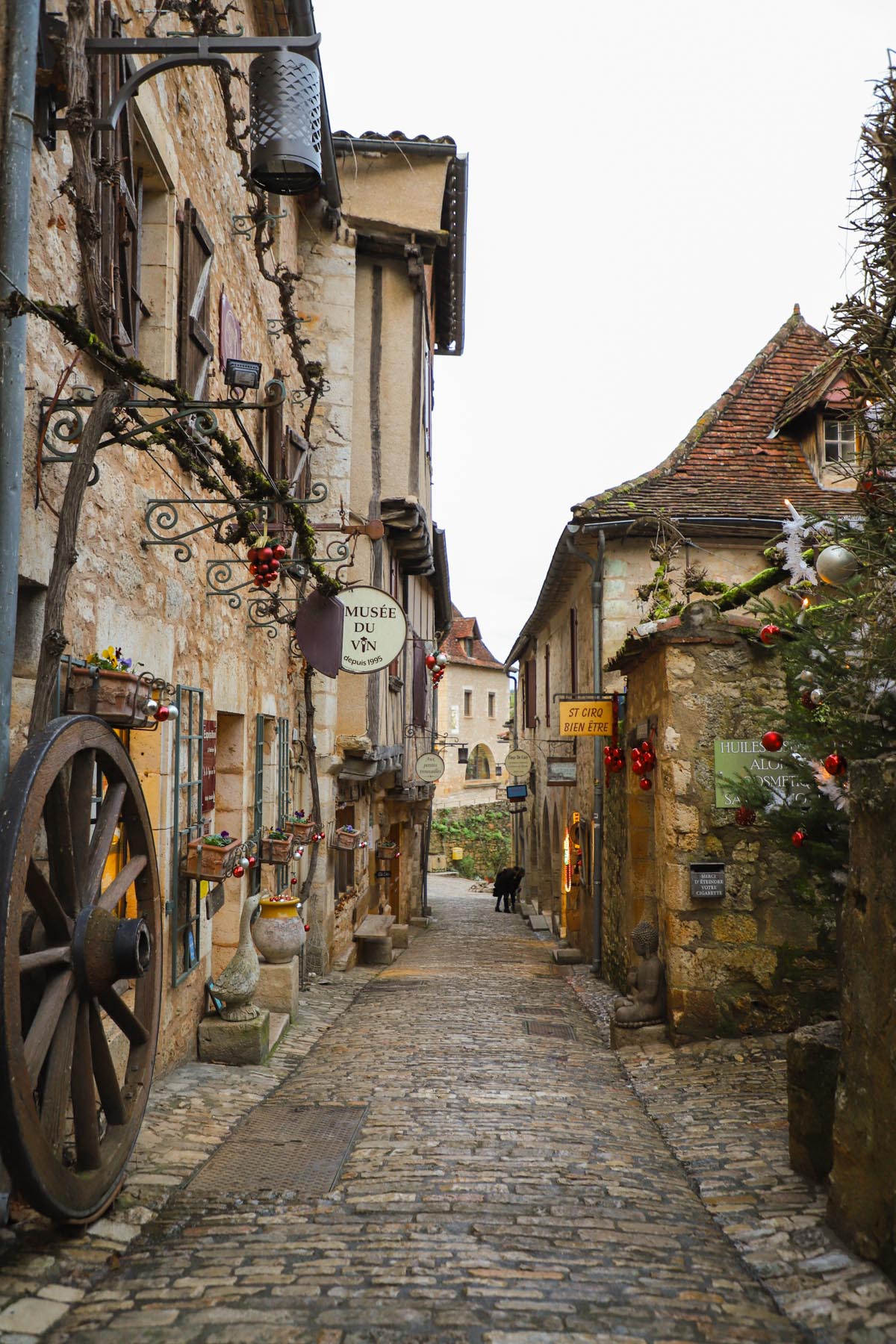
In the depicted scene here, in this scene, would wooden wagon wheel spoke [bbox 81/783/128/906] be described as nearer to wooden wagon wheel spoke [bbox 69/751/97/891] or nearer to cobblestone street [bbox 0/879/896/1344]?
wooden wagon wheel spoke [bbox 69/751/97/891]

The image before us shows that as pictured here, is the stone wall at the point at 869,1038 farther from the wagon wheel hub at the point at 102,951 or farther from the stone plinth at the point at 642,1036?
the stone plinth at the point at 642,1036

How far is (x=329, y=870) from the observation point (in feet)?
37.0

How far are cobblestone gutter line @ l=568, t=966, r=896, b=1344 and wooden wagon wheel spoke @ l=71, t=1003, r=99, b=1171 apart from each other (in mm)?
2270

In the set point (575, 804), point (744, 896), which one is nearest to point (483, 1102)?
point (744, 896)

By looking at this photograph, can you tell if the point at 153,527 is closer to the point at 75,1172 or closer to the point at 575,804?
the point at 75,1172

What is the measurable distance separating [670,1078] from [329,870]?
530 cm

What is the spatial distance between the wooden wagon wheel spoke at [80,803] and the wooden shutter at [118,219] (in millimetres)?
1868

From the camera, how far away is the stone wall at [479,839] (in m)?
37.0

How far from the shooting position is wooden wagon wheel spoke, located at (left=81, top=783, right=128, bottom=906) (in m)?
3.56

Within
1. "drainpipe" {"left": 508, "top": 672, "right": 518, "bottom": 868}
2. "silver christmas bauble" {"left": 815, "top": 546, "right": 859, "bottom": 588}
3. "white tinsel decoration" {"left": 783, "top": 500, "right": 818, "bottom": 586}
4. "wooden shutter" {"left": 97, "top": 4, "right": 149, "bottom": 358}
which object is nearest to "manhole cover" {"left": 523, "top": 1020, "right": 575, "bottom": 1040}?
"white tinsel decoration" {"left": 783, "top": 500, "right": 818, "bottom": 586}

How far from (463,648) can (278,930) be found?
37.3 meters

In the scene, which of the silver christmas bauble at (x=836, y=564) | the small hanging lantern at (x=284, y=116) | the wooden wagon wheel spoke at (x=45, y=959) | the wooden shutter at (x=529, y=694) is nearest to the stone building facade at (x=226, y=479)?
the small hanging lantern at (x=284, y=116)

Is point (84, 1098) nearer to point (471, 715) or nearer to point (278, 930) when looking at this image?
point (278, 930)

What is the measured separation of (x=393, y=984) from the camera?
10.8 meters
